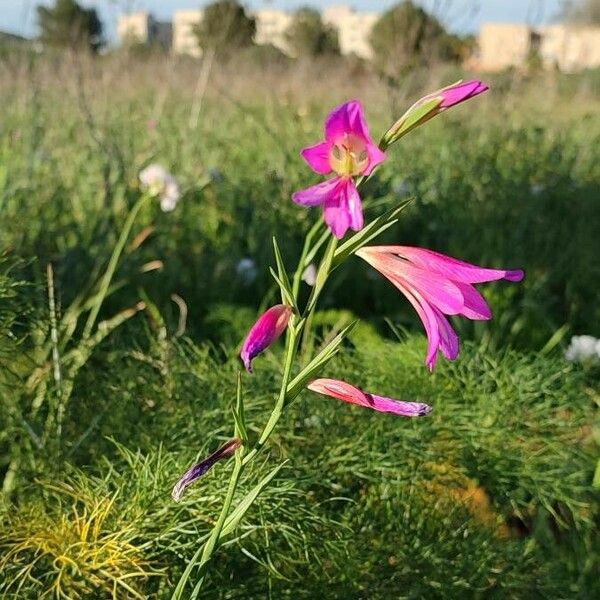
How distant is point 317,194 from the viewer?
2.14ft

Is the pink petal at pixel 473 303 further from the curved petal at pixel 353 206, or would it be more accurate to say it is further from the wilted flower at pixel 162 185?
the wilted flower at pixel 162 185

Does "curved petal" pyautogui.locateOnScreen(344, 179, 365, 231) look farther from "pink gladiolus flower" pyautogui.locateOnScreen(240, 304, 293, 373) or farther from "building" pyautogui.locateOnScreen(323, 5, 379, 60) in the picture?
"building" pyautogui.locateOnScreen(323, 5, 379, 60)

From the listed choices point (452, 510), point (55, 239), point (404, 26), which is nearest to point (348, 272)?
point (55, 239)

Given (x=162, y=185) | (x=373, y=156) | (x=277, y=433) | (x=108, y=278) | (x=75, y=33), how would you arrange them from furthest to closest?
(x=75, y=33), (x=162, y=185), (x=108, y=278), (x=277, y=433), (x=373, y=156)

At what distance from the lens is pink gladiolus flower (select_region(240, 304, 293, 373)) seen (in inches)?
26.1

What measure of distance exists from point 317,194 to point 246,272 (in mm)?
1578

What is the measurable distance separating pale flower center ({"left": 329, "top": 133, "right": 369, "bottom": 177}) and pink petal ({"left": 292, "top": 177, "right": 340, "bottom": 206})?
0.01m

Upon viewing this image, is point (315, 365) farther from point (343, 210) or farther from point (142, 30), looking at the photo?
→ point (142, 30)

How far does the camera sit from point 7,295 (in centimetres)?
113

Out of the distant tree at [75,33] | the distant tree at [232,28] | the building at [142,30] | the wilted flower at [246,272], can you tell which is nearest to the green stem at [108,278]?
the wilted flower at [246,272]

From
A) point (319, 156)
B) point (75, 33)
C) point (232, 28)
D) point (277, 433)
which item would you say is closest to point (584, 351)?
point (277, 433)

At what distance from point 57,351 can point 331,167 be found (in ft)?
2.45

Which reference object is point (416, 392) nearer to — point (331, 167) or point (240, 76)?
point (331, 167)

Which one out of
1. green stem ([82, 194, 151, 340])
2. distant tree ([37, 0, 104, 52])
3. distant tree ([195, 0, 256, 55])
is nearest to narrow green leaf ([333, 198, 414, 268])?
green stem ([82, 194, 151, 340])
